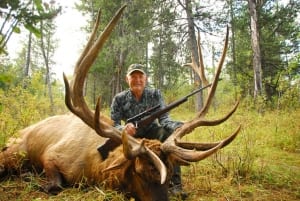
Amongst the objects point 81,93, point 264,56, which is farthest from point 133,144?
point 264,56

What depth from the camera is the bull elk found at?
3.35 meters

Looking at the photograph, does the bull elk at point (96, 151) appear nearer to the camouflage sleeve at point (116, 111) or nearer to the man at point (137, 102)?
the camouflage sleeve at point (116, 111)

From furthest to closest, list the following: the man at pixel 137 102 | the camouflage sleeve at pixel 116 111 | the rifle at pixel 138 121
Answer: the camouflage sleeve at pixel 116 111, the man at pixel 137 102, the rifle at pixel 138 121

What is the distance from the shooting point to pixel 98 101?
10.5 feet

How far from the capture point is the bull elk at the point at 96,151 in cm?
335

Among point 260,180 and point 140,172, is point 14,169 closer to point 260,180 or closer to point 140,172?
point 140,172

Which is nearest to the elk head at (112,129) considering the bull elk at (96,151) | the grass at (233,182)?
the bull elk at (96,151)

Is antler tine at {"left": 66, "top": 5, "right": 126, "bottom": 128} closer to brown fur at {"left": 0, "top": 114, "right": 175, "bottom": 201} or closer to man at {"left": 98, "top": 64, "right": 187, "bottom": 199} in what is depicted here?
brown fur at {"left": 0, "top": 114, "right": 175, "bottom": 201}

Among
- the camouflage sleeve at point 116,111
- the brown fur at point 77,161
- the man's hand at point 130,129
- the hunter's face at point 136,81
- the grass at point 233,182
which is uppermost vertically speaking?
the hunter's face at point 136,81

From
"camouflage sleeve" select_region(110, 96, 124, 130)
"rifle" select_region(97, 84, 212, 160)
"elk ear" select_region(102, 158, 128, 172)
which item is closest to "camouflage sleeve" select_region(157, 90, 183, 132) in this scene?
"rifle" select_region(97, 84, 212, 160)

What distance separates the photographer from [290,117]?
26.3ft

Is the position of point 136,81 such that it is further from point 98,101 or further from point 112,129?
point 98,101

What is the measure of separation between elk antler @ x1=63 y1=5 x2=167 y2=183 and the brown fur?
161mm

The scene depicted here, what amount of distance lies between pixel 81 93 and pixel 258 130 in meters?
5.36
